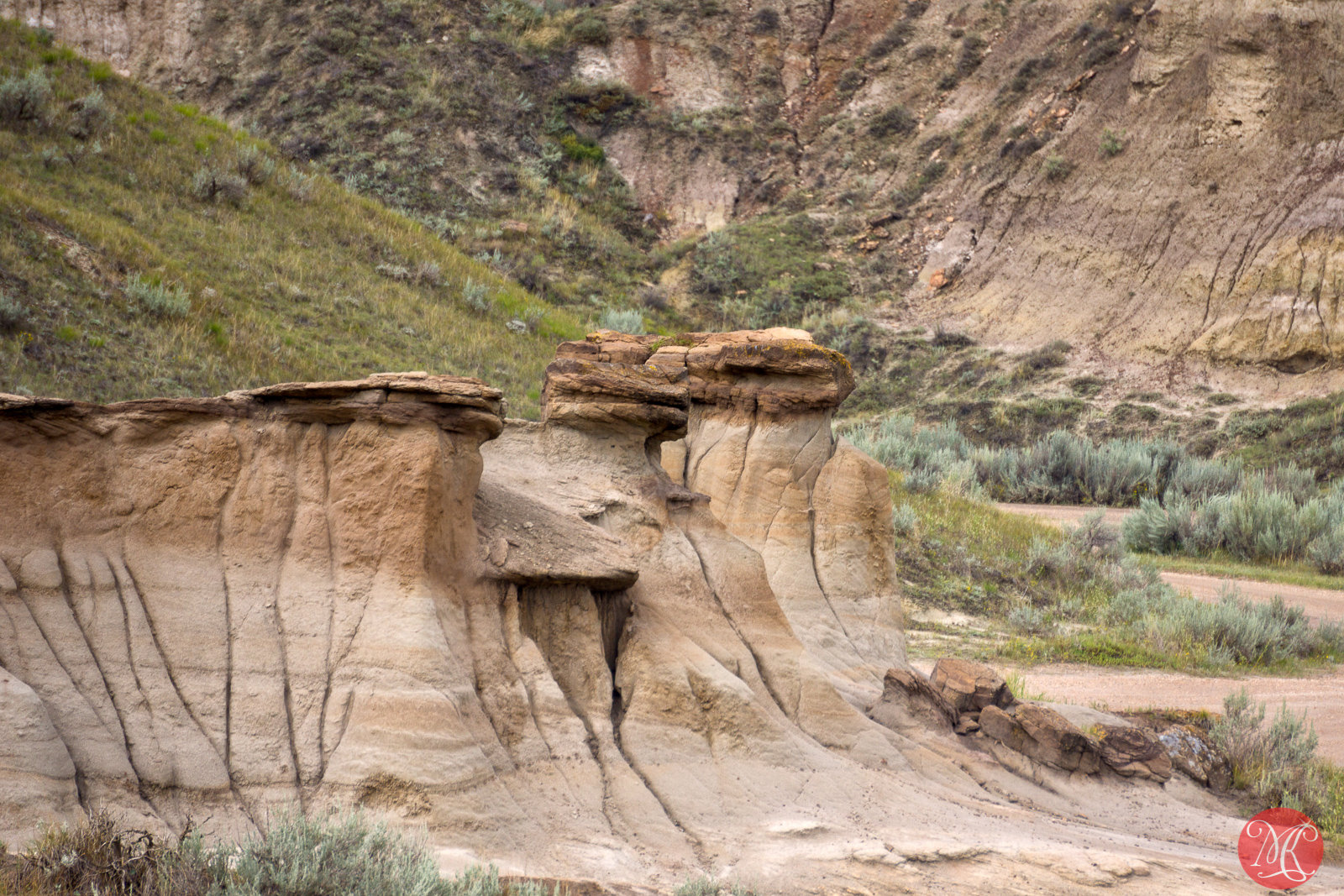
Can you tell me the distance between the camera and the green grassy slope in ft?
42.9

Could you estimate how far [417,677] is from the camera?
4797mm

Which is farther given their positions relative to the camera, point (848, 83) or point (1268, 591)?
point (848, 83)

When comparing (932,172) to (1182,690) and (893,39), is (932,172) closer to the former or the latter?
(893,39)

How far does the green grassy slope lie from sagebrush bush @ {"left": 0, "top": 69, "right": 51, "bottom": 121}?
0.13m

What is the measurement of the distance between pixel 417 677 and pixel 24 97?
17454mm

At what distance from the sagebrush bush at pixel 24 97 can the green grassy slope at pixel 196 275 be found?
130mm

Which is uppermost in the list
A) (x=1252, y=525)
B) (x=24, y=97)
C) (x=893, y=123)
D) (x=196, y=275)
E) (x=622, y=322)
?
(x=893, y=123)

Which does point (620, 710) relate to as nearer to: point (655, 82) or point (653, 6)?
point (655, 82)

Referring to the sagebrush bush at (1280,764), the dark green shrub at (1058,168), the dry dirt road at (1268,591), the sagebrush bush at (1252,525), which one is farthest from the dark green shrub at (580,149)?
the sagebrush bush at (1280,764)

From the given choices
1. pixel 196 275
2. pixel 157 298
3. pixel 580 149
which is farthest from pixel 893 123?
pixel 157 298

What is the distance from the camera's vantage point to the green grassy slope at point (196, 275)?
514 inches

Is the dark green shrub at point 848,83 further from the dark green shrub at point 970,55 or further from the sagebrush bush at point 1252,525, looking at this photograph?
the sagebrush bush at point 1252,525

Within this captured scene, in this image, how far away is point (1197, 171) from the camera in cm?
2648

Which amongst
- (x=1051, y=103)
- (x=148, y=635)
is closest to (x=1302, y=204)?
(x=1051, y=103)
